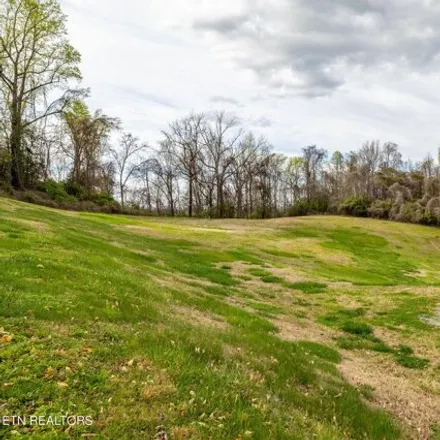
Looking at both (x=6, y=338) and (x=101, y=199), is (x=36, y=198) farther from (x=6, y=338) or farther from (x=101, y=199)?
(x=6, y=338)

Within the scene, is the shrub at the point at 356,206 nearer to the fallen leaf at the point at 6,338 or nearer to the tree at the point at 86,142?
the tree at the point at 86,142

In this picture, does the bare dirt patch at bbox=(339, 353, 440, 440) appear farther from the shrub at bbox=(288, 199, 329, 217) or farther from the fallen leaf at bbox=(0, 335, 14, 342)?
the shrub at bbox=(288, 199, 329, 217)

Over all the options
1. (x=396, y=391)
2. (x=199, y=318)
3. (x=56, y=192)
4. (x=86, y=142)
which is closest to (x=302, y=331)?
(x=199, y=318)

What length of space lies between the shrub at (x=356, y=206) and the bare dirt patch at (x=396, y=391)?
72993mm

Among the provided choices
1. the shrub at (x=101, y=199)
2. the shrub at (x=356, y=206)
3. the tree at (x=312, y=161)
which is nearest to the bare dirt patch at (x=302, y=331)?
the shrub at (x=101, y=199)

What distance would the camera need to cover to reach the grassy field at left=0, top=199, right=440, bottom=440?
521cm

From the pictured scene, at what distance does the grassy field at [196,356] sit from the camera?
521 centimetres

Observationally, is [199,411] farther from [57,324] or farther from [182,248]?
[182,248]

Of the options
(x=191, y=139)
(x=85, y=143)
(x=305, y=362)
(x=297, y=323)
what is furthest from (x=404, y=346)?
(x=191, y=139)

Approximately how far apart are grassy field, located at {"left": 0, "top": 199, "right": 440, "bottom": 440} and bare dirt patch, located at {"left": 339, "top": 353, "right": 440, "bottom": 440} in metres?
0.04

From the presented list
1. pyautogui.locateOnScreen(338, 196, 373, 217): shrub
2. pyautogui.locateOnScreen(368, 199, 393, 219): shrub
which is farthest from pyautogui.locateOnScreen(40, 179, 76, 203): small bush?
pyautogui.locateOnScreen(368, 199, 393, 219): shrub

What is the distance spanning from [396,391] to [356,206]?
75.6 metres

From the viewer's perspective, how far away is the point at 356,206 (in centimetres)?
8044

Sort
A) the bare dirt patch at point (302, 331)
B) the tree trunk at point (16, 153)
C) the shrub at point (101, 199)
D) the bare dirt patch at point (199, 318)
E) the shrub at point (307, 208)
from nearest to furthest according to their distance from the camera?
1. the bare dirt patch at point (199, 318)
2. the bare dirt patch at point (302, 331)
3. the tree trunk at point (16, 153)
4. the shrub at point (101, 199)
5. the shrub at point (307, 208)
